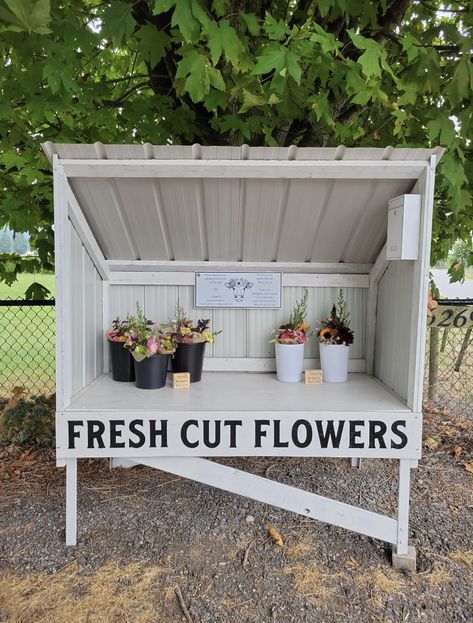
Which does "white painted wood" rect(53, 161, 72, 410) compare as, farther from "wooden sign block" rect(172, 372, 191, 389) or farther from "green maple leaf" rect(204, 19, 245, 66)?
"green maple leaf" rect(204, 19, 245, 66)

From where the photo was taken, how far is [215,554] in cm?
224

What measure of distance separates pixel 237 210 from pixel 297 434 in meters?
1.19

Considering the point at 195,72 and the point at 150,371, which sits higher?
the point at 195,72

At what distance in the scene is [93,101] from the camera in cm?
276

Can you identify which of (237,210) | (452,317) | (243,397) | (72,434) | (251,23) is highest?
(251,23)

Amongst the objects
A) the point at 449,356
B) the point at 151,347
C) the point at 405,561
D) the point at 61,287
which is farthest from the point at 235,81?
the point at 449,356

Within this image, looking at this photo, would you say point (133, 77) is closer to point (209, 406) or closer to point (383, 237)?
point (383, 237)

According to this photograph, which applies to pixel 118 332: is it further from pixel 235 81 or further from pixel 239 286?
pixel 235 81

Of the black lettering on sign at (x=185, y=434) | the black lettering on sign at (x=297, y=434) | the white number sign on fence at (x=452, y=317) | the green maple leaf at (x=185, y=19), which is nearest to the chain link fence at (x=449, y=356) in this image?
the white number sign on fence at (x=452, y=317)

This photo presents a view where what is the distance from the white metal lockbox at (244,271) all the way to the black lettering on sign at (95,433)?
0.02 metres

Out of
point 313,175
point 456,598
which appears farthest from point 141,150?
point 456,598

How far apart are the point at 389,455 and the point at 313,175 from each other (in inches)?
52.3

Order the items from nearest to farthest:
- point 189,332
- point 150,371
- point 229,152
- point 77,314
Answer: point 229,152, point 77,314, point 150,371, point 189,332

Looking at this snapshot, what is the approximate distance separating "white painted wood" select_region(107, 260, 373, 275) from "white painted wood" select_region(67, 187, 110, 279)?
0.08 meters
